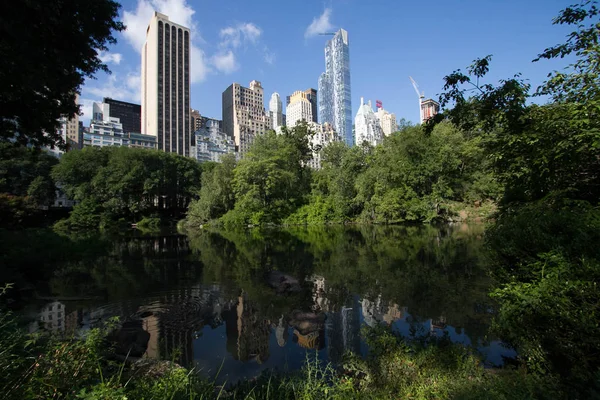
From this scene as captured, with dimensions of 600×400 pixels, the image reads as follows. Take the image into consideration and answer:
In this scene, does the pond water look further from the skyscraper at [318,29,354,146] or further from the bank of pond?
the skyscraper at [318,29,354,146]

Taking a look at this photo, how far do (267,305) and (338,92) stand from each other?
197 m

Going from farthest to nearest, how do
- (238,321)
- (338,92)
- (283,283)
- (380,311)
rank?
(338,92) < (283,283) < (380,311) < (238,321)

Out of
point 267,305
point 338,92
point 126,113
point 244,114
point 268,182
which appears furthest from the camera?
point 338,92

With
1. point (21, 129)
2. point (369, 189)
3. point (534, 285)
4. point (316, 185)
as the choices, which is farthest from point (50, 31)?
point (316, 185)

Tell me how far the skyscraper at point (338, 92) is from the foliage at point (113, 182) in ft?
484

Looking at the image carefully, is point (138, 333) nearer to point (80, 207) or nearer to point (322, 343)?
point (322, 343)

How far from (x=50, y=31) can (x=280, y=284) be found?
32.4 feet

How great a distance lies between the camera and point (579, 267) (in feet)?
11.3

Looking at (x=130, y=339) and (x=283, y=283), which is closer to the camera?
(x=130, y=339)

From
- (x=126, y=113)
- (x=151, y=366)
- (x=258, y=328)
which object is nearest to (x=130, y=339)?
(x=151, y=366)

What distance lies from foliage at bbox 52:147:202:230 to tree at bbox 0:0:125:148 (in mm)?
34658

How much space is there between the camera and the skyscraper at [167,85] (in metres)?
108

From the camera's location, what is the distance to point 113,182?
4438 centimetres

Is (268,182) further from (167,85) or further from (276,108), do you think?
(276,108)
